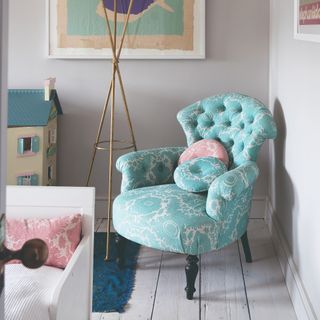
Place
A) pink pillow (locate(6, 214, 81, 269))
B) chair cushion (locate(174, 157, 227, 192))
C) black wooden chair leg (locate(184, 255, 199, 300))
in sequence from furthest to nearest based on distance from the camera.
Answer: chair cushion (locate(174, 157, 227, 192))
black wooden chair leg (locate(184, 255, 199, 300))
pink pillow (locate(6, 214, 81, 269))

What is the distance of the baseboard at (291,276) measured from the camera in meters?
2.15

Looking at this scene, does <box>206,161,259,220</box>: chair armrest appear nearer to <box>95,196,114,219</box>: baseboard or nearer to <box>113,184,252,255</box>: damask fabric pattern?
<box>113,184,252,255</box>: damask fabric pattern

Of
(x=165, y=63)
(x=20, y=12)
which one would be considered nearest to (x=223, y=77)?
(x=165, y=63)

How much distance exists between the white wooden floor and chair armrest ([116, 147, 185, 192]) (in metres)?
0.45

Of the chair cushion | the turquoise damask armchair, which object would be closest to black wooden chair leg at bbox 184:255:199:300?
the turquoise damask armchair

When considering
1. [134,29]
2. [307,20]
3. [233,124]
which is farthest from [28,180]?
[307,20]

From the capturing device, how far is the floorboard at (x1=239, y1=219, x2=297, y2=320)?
7.66 ft

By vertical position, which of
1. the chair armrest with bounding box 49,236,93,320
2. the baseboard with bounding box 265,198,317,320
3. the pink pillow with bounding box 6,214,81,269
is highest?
the pink pillow with bounding box 6,214,81,269

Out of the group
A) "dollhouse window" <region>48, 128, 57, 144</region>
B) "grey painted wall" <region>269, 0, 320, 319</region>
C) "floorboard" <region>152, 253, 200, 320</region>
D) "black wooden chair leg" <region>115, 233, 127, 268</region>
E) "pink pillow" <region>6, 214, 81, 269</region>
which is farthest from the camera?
"dollhouse window" <region>48, 128, 57, 144</region>

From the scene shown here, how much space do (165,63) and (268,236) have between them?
1.38m

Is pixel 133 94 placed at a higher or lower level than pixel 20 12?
lower

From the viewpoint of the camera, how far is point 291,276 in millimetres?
2502

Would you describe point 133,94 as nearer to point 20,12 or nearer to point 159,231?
point 20,12

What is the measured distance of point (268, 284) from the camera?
8.61 ft
